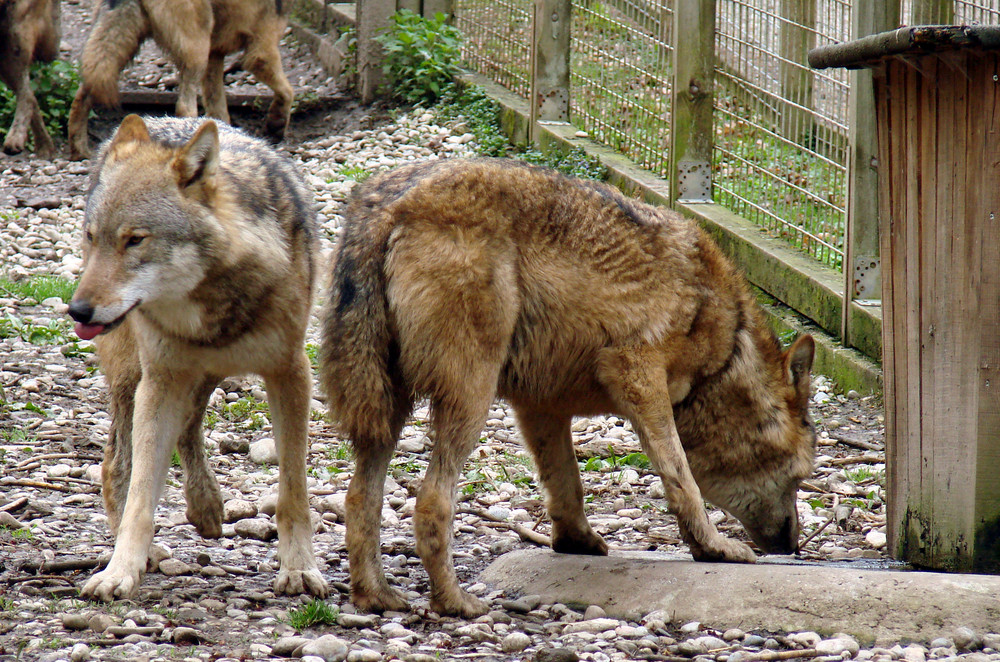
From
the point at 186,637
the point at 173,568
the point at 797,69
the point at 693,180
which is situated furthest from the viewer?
the point at 693,180

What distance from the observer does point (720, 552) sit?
424cm

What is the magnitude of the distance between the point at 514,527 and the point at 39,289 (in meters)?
5.10

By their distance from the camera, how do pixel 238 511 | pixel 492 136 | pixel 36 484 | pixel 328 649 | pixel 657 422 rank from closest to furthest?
pixel 328 649
pixel 657 422
pixel 238 511
pixel 36 484
pixel 492 136

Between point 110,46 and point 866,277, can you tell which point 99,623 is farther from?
point 110,46

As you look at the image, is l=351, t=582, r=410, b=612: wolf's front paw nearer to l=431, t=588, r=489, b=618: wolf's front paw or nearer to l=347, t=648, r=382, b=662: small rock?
l=431, t=588, r=489, b=618: wolf's front paw

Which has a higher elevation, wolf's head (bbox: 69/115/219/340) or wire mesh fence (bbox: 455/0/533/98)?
wolf's head (bbox: 69/115/219/340)

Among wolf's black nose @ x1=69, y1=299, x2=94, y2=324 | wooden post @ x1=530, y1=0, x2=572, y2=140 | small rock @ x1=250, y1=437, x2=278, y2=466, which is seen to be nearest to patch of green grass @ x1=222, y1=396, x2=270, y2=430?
small rock @ x1=250, y1=437, x2=278, y2=466

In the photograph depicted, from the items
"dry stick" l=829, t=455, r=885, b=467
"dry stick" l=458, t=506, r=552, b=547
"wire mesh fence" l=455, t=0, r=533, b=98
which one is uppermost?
"wire mesh fence" l=455, t=0, r=533, b=98

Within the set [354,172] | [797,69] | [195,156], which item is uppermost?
[195,156]

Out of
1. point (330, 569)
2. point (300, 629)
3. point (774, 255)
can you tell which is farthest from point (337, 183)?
point (300, 629)

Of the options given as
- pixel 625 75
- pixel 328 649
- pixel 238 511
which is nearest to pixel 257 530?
pixel 238 511

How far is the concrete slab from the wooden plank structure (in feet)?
1.24

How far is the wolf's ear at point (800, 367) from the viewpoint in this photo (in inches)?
187

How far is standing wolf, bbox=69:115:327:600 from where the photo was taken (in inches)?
154
